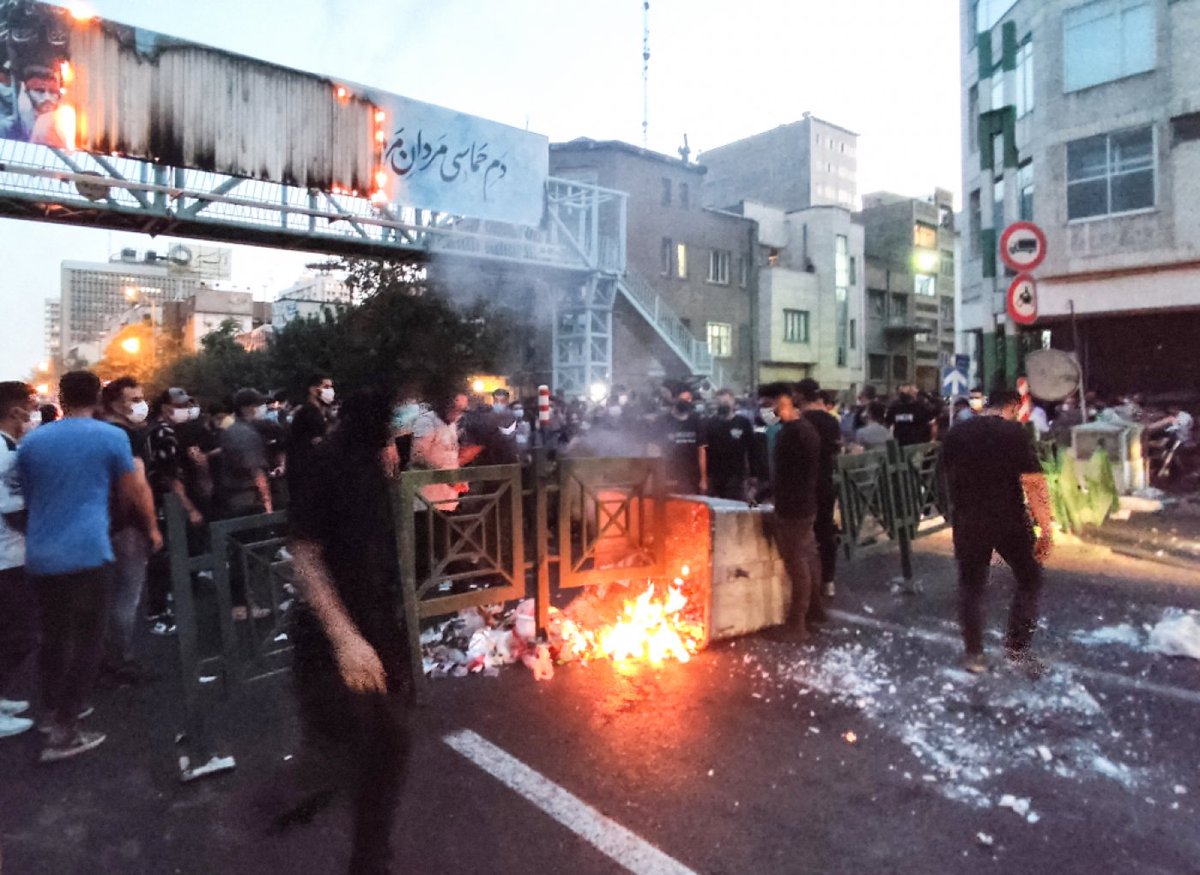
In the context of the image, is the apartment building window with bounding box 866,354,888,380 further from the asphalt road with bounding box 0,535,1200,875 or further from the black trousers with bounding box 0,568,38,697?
the black trousers with bounding box 0,568,38,697

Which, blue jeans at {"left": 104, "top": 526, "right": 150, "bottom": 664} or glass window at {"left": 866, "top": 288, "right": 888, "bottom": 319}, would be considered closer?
blue jeans at {"left": 104, "top": 526, "right": 150, "bottom": 664}

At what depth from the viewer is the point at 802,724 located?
171 inches

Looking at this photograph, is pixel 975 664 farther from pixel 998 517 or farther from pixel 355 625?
pixel 355 625

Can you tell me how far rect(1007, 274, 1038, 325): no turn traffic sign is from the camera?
8.84 meters

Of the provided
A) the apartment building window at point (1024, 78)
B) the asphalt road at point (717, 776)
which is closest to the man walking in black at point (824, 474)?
the asphalt road at point (717, 776)

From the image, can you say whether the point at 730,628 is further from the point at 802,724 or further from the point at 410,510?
the point at 410,510

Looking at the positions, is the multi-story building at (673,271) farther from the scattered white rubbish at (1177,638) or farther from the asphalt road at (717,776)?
the asphalt road at (717,776)

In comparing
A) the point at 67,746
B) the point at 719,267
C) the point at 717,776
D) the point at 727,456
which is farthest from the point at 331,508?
the point at 719,267

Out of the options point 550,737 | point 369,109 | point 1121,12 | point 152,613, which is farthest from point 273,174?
point 1121,12

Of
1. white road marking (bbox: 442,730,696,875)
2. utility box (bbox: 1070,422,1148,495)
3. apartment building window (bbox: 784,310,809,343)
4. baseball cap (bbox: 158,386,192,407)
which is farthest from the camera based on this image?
apartment building window (bbox: 784,310,809,343)

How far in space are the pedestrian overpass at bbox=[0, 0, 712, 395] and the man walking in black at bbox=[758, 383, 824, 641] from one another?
35.6 ft

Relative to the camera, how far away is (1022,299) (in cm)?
891

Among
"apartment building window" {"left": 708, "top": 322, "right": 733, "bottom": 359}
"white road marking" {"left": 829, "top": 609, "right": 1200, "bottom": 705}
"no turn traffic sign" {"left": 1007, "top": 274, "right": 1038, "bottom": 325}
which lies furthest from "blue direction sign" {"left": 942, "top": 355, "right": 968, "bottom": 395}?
"apartment building window" {"left": 708, "top": 322, "right": 733, "bottom": 359}

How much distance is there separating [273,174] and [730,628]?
11.7m
